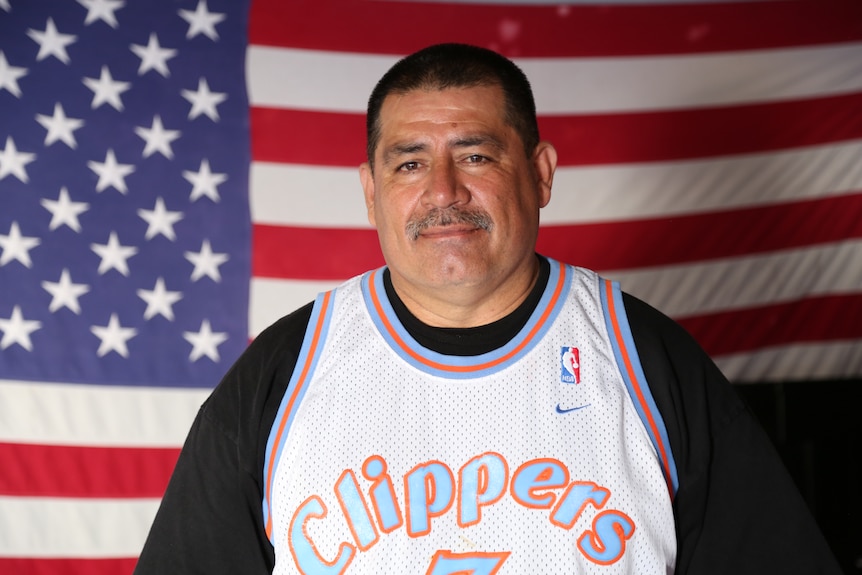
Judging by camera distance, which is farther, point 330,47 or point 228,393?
point 330,47

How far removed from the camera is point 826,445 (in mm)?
3252

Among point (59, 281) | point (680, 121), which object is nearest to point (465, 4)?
point (680, 121)

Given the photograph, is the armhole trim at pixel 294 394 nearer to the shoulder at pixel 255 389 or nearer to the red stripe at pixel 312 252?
the shoulder at pixel 255 389

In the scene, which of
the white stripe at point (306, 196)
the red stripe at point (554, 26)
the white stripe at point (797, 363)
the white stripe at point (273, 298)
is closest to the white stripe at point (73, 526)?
the white stripe at point (273, 298)

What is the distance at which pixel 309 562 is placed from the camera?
1.52 meters

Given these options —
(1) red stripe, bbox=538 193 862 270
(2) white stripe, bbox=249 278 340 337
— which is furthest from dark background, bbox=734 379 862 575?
(2) white stripe, bbox=249 278 340 337

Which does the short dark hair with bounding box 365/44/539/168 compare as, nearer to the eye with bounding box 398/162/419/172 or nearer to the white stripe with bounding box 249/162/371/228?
the eye with bounding box 398/162/419/172

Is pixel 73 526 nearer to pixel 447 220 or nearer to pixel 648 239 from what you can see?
pixel 447 220

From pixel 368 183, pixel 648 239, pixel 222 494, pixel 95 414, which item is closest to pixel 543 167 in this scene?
pixel 368 183

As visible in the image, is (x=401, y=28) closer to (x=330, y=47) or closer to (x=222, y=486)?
(x=330, y=47)

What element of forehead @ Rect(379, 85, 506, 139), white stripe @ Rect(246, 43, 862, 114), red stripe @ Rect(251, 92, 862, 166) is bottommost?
forehead @ Rect(379, 85, 506, 139)

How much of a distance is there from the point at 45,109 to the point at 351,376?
5.22 ft

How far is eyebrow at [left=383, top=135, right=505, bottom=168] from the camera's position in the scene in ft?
5.39

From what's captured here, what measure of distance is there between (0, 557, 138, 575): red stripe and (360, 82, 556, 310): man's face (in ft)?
5.24
